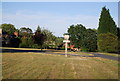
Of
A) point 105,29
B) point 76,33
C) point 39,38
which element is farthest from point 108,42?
point 76,33

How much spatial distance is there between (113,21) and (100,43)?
33.8 ft

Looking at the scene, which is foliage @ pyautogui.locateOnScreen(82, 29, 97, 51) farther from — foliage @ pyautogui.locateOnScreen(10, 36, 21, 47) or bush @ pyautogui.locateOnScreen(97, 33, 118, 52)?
foliage @ pyautogui.locateOnScreen(10, 36, 21, 47)

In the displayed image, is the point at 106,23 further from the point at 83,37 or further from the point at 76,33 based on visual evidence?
the point at 76,33

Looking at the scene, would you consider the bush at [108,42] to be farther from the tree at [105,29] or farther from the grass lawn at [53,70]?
the grass lawn at [53,70]

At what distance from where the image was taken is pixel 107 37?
1923 inches

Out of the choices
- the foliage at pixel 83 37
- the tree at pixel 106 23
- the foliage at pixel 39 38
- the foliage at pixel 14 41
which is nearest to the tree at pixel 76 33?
→ the foliage at pixel 83 37

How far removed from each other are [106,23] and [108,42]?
10.2 meters

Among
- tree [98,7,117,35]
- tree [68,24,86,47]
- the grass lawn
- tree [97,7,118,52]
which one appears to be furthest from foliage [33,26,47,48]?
the grass lawn

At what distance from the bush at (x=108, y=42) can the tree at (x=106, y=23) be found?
6.42 meters

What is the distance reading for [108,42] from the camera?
1939 inches

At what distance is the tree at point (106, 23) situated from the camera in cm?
5607

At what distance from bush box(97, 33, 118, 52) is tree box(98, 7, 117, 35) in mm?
6418

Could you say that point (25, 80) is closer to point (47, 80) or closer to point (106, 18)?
point (47, 80)

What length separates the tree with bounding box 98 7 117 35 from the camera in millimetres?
56066
